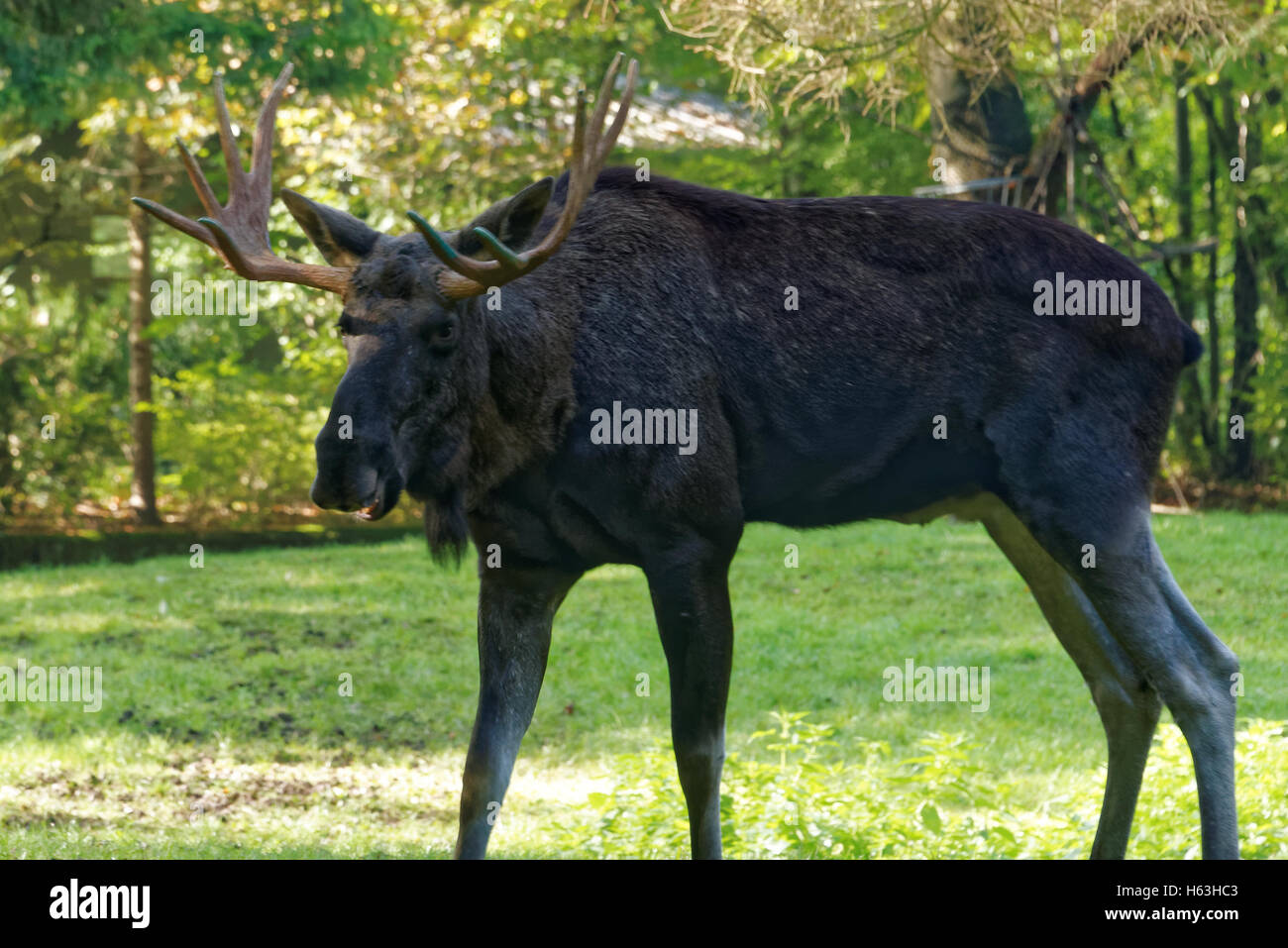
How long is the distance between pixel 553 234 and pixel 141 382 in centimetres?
1255

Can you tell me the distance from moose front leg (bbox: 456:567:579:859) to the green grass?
1073 mm

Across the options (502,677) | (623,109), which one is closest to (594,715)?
(502,677)

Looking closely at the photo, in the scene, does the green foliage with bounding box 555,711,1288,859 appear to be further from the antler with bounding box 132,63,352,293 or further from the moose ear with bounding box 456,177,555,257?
the antler with bounding box 132,63,352,293

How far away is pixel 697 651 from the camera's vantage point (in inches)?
182

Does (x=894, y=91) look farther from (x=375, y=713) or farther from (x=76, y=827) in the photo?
(x=76, y=827)

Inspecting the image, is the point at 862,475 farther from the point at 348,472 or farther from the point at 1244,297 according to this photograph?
the point at 1244,297

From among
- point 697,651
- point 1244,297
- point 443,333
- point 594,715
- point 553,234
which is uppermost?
point 1244,297

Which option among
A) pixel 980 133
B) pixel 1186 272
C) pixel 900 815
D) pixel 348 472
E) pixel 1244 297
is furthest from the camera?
pixel 1186 272

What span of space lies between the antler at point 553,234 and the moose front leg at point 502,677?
1.03 m

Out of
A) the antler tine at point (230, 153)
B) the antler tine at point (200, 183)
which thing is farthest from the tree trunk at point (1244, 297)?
the antler tine at point (200, 183)

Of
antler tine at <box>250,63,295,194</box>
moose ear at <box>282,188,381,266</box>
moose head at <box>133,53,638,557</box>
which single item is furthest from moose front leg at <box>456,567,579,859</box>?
antler tine at <box>250,63,295,194</box>

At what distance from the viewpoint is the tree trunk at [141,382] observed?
52.0 feet

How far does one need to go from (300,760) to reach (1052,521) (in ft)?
16.3
